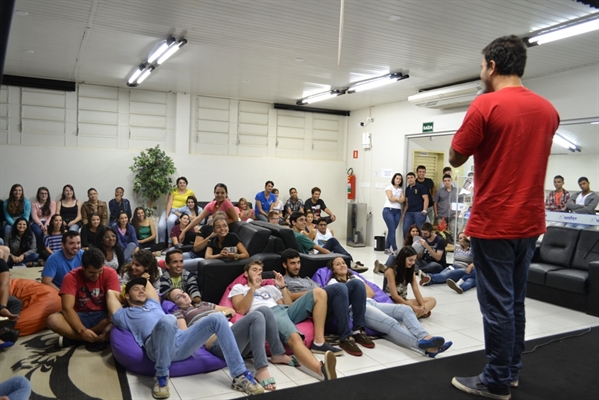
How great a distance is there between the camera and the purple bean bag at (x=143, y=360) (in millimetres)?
3453

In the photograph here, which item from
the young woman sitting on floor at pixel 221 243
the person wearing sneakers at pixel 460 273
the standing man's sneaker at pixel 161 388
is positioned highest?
the young woman sitting on floor at pixel 221 243

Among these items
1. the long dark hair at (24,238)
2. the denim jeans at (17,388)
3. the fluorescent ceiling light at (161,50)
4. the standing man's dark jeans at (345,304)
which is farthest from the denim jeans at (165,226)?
the denim jeans at (17,388)

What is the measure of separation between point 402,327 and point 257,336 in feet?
4.82

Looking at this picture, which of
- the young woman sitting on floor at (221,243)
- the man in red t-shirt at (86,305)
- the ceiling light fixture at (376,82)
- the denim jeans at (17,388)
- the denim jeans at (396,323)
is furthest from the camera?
the ceiling light fixture at (376,82)

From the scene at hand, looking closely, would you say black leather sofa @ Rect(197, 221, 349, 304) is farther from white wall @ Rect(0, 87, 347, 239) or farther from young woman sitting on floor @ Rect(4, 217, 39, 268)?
white wall @ Rect(0, 87, 347, 239)

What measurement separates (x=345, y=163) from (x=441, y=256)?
18.7ft

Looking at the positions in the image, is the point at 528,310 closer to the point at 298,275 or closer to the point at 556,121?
the point at 298,275

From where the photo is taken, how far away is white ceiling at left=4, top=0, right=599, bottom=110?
501cm

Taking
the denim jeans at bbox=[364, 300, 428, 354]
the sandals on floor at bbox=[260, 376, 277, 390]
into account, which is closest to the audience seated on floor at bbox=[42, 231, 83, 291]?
the sandals on floor at bbox=[260, 376, 277, 390]

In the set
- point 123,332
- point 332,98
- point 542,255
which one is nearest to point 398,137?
point 332,98

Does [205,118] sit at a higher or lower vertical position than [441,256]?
higher

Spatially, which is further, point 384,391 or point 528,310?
point 528,310

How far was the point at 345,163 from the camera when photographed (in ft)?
41.2

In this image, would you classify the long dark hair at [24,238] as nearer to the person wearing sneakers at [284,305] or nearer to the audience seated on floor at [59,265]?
the audience seated on floor at [59,265]
